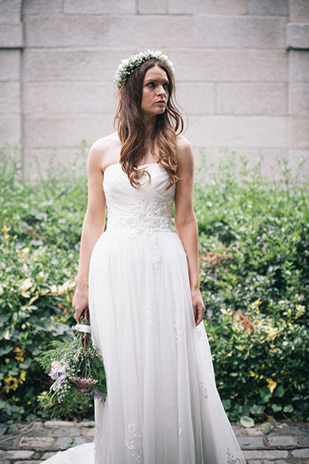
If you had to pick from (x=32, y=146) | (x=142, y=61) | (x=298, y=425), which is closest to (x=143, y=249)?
(x=142, y=61)

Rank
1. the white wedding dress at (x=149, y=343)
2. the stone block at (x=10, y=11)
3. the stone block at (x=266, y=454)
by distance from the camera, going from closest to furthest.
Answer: the white wedding dress at (x=149, y=343) → the stone block at (x=266, y=454) → the stone block at (x=10, y=11)

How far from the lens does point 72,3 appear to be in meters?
5.98

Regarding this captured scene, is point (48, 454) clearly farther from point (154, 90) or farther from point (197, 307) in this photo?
point (154, 90)

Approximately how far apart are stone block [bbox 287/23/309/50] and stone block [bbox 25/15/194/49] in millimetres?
1325

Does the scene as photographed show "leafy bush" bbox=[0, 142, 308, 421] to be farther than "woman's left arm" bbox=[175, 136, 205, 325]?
Yes

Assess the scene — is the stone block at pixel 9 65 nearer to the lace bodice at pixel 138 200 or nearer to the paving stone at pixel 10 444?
the lace bodice at pixel 138 200

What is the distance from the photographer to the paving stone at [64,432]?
328cm

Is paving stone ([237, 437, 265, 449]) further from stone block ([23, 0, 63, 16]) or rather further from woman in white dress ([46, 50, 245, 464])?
stone block ([23, 0, 63, 16])

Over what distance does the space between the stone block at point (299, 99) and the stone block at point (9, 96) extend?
12.3 feet

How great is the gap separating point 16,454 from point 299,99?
5445mm

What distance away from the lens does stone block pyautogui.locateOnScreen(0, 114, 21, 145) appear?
605 centimetres

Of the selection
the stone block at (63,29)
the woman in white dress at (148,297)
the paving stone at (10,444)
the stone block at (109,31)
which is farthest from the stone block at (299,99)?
the paving stone at (10,444)

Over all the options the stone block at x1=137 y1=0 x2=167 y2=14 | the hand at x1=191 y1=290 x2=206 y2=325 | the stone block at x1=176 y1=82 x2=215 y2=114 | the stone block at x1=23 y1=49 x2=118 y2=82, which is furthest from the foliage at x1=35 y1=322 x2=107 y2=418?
the stone block at x1=137 y1=0 x2=167 y2=14

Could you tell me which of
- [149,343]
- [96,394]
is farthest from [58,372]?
[149,343]
